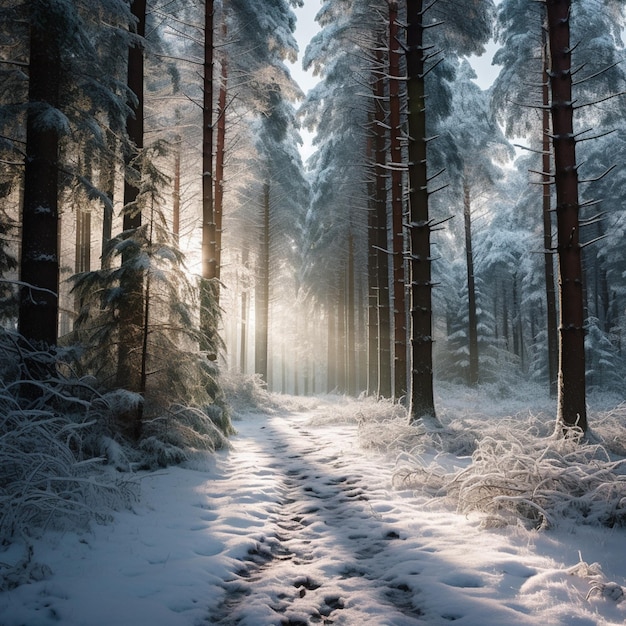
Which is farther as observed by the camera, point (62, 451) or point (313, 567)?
point (62, 451)

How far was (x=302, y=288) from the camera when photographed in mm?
24344

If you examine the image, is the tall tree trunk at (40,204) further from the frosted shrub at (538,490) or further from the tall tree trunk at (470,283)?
the tall tree trunk at (470,283)

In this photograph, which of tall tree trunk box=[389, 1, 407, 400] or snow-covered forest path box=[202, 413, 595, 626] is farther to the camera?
tall tree trunk box=[389, 1, 407, 400]

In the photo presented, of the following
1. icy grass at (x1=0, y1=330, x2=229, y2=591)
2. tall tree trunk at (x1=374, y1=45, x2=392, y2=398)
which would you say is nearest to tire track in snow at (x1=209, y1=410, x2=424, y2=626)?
icy grass at (x1=0, y1=330, x2=229, y2=591)

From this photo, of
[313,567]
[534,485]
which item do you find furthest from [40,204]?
[534,485]

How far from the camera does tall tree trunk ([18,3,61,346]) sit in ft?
16.9

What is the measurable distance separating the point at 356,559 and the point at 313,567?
1.10ft

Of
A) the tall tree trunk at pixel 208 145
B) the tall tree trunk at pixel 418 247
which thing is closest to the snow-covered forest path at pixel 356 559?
the tall tree trunk at pixel 418 247

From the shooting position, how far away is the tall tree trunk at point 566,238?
545 cm

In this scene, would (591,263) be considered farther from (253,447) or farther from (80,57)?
(80,57)

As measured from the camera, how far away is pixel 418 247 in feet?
24.3

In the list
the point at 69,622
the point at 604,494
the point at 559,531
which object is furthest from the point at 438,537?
the point at 69,622

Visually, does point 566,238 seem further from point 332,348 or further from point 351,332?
point 332,348

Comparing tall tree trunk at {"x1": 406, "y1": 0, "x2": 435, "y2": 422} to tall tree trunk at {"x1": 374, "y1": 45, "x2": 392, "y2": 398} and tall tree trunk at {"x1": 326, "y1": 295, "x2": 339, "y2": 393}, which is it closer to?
tall tree trunk at {"x1": 374, "y1": 45, "x2": 392, "y2": 398}
